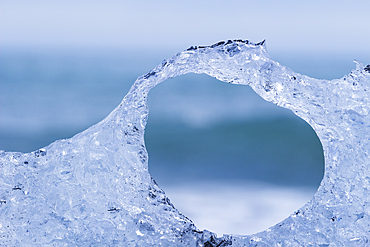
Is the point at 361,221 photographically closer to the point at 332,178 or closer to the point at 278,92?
the point at 332,178

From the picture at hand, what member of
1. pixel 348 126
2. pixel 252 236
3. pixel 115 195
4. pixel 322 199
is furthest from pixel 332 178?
pixel 115 195

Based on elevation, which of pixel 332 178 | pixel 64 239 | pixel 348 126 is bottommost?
pixel 64 239

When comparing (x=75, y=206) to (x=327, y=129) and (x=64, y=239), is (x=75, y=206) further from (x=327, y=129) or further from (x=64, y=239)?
(x=327, y=129)

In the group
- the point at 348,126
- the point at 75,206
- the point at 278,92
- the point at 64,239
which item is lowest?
the point at 64,239

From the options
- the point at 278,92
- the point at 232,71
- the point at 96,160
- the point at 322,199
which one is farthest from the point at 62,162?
the point at 322,199

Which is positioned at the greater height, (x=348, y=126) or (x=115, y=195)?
(x=348, y=126)

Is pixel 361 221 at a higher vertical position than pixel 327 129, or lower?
lower
